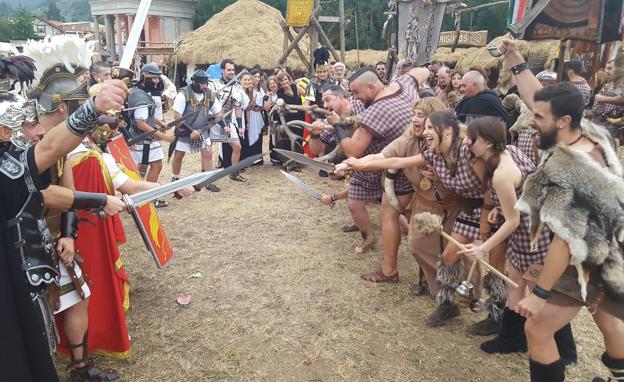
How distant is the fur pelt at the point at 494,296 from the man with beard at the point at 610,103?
489cm

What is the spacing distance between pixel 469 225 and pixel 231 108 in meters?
5.27

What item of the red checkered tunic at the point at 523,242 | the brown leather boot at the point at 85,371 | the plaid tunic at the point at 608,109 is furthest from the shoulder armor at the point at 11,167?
the plaid tunic at the point at 608,109

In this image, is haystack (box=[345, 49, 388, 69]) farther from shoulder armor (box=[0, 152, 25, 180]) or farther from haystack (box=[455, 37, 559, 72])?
shoulder armor (box=[0, 152, 25, 180])

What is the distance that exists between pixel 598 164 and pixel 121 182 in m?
2.90

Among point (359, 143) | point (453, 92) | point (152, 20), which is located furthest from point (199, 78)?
point (152, 20)

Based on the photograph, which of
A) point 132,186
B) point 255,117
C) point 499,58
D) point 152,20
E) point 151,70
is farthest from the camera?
point 152,20

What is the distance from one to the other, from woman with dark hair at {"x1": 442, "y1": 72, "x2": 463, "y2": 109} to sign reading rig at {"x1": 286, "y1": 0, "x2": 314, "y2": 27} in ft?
16.7

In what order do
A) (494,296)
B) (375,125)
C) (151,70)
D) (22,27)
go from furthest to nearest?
(22,27), (151,70), (375,125), (494,296)

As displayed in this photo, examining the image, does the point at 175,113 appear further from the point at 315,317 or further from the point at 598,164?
the point at 598,164

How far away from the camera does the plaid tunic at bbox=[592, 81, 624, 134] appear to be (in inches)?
262

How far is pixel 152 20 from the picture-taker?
29922mm

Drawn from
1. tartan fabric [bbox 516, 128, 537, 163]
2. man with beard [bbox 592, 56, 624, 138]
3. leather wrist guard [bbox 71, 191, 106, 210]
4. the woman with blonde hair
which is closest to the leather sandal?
the woman with blonde hair

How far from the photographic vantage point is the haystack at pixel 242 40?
58.4ft

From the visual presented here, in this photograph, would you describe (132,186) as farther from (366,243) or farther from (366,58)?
(366,58)
